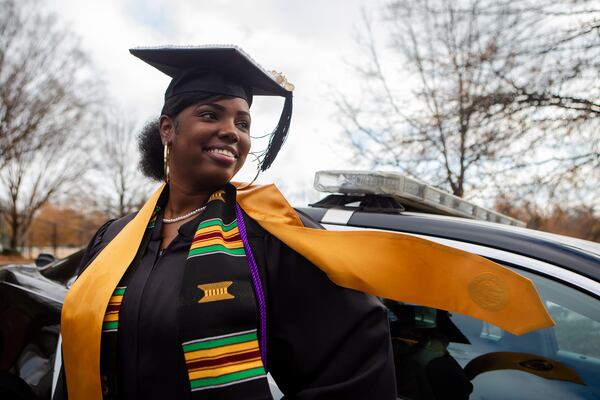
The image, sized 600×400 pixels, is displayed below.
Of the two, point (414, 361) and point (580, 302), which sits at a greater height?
point (580, 302)

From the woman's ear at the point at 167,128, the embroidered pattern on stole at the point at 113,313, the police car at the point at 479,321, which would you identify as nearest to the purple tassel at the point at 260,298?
the police car at the point at 479,321

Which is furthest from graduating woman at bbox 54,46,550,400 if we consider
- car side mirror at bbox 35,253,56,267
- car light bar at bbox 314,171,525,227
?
car side mirror at bbox 35,253,56,267

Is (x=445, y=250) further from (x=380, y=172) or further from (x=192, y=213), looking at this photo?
(x=380, y=172)

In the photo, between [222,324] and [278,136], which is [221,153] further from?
[222,324]

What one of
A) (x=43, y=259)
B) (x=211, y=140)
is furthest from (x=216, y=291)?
(x=43, y=259)

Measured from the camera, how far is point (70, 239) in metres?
42.2

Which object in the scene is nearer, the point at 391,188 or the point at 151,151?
the point at 151,151

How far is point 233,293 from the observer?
1.14 meters

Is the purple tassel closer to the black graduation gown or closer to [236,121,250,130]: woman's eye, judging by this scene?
the black graduation gown

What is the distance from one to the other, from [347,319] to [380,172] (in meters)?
1.05

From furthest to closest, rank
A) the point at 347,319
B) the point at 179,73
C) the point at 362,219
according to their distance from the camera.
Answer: the point at 362,219, the point at 179,73, the point at 347,319

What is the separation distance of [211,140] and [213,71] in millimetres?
241

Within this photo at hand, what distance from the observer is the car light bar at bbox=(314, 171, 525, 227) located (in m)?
2.02

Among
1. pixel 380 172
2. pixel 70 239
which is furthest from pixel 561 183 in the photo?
pixel 70 239
